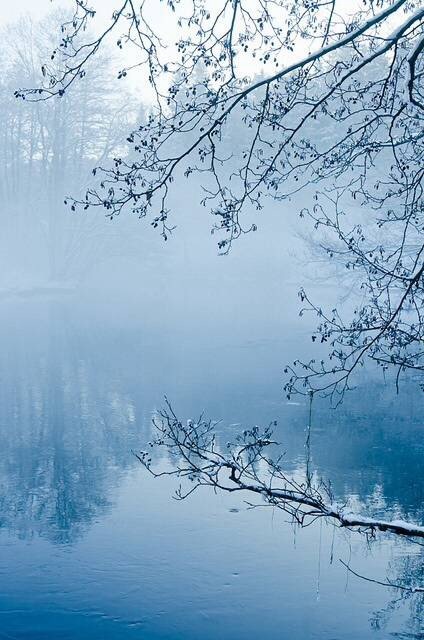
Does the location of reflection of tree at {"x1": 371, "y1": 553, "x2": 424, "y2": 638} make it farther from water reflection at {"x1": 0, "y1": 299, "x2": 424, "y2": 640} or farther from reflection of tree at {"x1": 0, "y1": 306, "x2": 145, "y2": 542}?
reflection of tree at {"x1": 0, "y1": 306, "x2": 145, "y2": 542}

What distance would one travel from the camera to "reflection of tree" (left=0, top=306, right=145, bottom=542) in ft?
34.2

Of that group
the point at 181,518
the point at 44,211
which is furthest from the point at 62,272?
the point at 181,518

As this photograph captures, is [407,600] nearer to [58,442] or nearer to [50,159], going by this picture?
[58,442]

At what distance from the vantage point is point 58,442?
13.8m

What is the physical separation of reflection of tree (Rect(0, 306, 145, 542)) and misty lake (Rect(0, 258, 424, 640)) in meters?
0.04

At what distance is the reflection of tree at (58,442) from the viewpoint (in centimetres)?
1041

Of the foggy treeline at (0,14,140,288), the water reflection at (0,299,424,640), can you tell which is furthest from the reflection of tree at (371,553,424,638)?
the foggy treeline at (0,14,140,288)

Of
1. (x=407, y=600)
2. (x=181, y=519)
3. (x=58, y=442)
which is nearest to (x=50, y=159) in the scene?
(x=58, y=442)

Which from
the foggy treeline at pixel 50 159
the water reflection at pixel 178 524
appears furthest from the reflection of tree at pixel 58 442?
the foggy treeline at pixel 50 159

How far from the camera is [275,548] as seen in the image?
366 inches

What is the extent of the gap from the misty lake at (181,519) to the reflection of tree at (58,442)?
4cm

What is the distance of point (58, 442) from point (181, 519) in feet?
14.7

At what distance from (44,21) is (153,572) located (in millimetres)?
34257

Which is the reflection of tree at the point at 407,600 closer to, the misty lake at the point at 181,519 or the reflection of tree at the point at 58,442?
the misty lake at the point at 181,519
